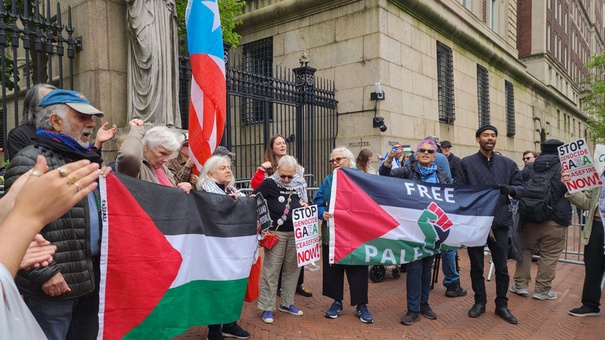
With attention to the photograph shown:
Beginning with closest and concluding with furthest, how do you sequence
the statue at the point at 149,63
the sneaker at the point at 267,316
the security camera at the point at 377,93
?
the sneaker at the point at 267,316 → the statue at the point at 149,63 → the security camera at the point at 377,93

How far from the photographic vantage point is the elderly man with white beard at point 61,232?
2.36 m

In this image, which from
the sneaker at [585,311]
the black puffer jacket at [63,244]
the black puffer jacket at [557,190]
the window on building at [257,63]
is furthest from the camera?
the window on building at [257,63]

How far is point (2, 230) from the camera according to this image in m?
1.11

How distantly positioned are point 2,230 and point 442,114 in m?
14.6

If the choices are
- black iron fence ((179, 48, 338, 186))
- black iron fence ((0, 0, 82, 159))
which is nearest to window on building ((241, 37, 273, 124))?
black iron fence ((179, 48, 338, 186))

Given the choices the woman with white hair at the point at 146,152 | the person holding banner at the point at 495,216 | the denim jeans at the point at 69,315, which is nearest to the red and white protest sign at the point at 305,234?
the woman with white hair at the point at 146,152

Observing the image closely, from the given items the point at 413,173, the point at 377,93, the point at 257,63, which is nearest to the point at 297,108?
the point at 377,93

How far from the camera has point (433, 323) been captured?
15.9 feet

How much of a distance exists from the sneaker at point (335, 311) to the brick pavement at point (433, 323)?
6 centimetres

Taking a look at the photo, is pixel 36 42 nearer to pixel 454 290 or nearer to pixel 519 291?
pixel 454 290

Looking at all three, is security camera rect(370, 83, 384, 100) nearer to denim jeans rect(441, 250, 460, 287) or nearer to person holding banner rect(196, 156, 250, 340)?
denim jeans rect(441, 250, 460, 287)

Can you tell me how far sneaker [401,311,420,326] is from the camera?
476 centimetres

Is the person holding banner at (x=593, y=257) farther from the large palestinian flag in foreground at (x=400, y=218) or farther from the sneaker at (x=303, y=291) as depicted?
the sneaker at (x=303, y=291)

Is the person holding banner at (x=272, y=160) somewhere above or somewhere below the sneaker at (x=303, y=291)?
above
